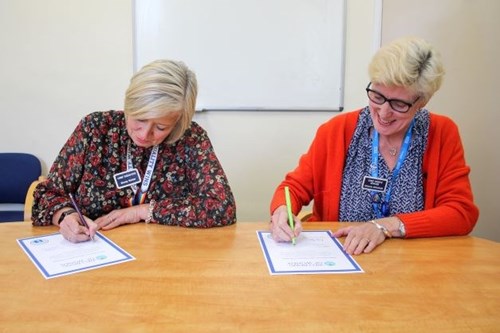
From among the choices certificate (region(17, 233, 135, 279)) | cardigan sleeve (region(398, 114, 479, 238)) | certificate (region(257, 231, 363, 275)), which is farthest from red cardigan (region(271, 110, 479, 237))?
certificate (region(17, 233, 135, 279))

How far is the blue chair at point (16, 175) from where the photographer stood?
2910mm

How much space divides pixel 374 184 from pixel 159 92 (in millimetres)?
958

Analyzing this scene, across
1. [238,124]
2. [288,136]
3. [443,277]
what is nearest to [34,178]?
[238,124]

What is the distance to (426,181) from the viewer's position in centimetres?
172

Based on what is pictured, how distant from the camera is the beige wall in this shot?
2955mm

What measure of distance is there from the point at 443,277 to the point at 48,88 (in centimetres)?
293

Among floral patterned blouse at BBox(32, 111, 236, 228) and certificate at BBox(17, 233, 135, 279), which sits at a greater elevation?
floral patterned blouse at BBox(32, 111, 236, 228)

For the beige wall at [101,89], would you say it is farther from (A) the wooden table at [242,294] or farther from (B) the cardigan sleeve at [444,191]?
(A) the wooden table at [242,294]

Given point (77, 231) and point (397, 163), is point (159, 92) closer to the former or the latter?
point (77, 231)

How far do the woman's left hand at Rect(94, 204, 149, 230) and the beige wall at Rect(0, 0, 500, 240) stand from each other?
1552mm

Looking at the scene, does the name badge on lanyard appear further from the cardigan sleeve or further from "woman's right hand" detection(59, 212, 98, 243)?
the cardigan sleeve

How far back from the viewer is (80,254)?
49.0 inches

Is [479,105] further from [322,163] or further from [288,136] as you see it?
[322,163]

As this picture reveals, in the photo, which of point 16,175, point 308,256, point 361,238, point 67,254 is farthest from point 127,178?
point 16,175
